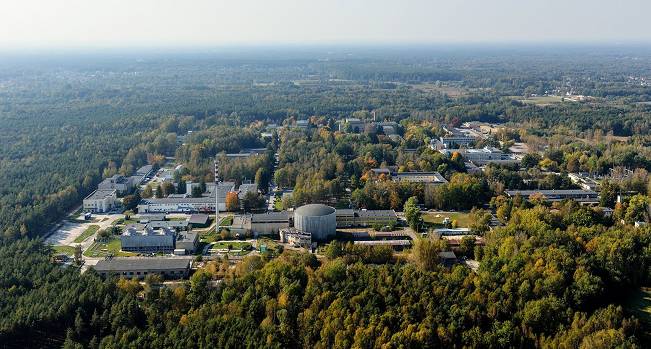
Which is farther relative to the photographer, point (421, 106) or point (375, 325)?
point (421, 106)

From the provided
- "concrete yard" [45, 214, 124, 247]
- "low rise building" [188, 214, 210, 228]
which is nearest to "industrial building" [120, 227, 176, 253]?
"concrete yard" [45, 214, 124, 247]

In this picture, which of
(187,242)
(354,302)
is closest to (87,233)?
(187,242)

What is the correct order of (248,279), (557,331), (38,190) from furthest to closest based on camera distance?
(38,190), (248,279), (557,331)

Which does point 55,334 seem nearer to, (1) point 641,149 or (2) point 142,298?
(2) point 142,298

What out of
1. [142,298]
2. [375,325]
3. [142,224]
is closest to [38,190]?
[142,224]

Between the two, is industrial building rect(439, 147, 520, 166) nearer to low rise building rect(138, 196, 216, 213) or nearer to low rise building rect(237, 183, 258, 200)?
low rise building rect(237, 183, 258, 200)
